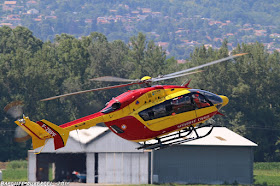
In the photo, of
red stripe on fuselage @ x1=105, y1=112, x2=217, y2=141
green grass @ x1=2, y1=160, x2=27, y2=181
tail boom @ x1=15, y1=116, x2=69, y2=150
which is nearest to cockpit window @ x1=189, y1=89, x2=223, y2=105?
red stripe on fuselage @ x1=105, y1=112, x2=217, y2=141

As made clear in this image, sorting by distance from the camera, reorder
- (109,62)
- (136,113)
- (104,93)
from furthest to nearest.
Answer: (109,62) < (104,93) < (136,113)

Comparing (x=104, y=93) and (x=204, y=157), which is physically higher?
(x=104, y=93)

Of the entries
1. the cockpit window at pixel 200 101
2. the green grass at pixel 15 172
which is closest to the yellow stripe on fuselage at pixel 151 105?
the cockpit window at pixel 200 101

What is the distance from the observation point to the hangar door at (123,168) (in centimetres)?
5703

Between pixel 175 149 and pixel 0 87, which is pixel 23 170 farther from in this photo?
pixel 0 87

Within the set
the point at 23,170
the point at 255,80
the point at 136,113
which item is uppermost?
the point at 255,80

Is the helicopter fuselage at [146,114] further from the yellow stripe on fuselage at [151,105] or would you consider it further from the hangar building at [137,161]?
the hangar building at [137,161]

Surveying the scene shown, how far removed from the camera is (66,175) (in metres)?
56.2

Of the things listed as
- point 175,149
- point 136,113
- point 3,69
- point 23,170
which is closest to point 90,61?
point 3,69

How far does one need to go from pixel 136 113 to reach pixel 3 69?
59987 millimetres

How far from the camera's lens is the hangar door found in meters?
57.0

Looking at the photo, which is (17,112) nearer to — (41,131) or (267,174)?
(41,131)

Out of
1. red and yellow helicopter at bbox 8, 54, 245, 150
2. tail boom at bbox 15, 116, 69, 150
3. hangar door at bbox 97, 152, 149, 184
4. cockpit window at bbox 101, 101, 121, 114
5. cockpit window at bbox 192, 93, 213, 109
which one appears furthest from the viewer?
hangar door at bbox 97, 152, 149, 184

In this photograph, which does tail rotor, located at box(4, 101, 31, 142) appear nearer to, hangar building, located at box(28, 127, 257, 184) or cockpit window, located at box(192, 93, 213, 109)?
cockpit window, located at box(192, 93, 213, 109)
